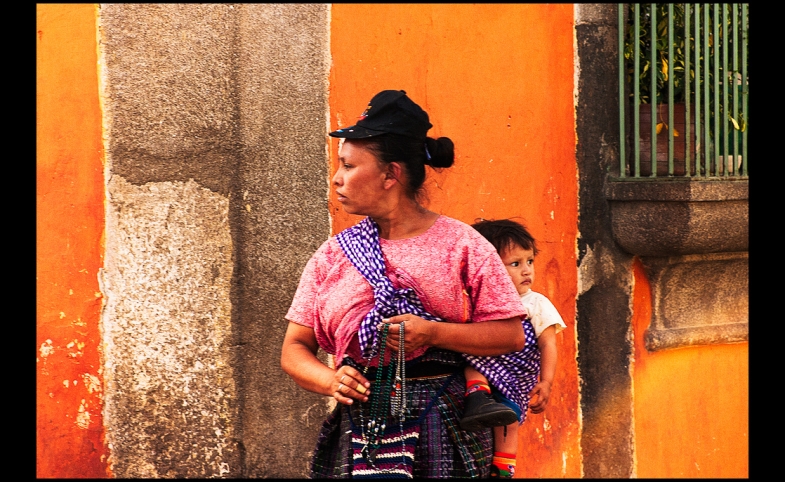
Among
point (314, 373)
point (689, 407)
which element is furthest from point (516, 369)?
point (689, 407)

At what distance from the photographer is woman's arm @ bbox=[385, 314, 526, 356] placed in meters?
2.52

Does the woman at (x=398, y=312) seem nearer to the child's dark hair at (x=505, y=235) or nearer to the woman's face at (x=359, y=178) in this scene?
the woman's face at (x=359, y=178)

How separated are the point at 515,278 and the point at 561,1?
1.82m

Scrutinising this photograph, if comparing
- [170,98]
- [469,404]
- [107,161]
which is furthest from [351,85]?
[469,404]

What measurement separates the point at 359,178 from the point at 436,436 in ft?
2.68

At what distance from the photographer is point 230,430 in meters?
3.83

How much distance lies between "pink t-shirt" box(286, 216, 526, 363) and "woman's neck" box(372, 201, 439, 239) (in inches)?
0.9

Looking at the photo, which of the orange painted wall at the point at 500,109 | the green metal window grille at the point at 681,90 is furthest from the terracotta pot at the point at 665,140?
the orange painted wall at the point at 500,109

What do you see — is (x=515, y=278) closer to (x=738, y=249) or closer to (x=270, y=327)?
(x=270, y=327)

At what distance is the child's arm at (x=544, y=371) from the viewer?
10.4ft

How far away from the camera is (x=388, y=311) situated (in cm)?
254

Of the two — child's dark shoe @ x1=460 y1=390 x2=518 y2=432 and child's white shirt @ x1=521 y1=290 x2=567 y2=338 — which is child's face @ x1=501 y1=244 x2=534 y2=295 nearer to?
child's white shirt @ x1=521 y1=290 x2=567 y2=338

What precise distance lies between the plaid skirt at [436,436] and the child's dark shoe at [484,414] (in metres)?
0.06

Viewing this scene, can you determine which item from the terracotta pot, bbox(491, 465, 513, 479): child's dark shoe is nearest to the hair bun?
bbox(491, 465, 513, 479): child's dark shoe
